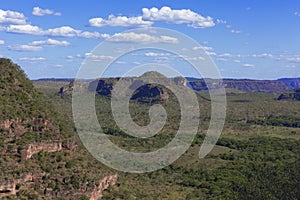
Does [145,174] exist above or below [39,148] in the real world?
below

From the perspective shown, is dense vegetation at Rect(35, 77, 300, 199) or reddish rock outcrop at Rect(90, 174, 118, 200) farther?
dense vegetation at Rect(35, 77, 300, 199)

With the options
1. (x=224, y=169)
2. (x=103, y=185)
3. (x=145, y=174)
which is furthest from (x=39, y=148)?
(x=224, y=169)

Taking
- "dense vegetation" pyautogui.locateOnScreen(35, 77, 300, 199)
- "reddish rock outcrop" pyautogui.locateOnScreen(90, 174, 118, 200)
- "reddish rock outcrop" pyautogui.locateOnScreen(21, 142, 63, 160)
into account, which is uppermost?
"reddish rock outcrop" pyautogui.locateOnScreen(21, 142, 63, 160)

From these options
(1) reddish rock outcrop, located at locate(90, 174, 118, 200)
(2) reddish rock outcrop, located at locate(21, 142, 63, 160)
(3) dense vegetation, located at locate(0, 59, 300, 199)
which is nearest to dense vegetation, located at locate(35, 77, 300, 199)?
(3) dense vegetation, located at locate(0, 59, 300, 199)

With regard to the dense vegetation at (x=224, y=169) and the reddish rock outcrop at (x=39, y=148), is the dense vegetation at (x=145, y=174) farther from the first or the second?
the reddish rock outcrop at (x=39, y=148)

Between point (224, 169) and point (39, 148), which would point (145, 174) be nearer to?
point (224, 169)

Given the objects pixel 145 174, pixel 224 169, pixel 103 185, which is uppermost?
pixel 103 185

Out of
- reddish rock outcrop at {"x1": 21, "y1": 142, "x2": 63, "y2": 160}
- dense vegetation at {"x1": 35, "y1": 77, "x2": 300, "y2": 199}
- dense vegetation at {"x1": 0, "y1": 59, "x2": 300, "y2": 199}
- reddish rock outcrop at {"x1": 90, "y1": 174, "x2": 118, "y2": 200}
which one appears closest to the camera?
dense vegetation at {"x1": 0, "y1": 59, "x2": 300, "y2": 199}

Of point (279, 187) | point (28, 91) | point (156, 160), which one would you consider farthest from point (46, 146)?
point (156, 160)

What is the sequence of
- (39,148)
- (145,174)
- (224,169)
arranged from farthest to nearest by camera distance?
(224,169) < (145,174) < (39,148)

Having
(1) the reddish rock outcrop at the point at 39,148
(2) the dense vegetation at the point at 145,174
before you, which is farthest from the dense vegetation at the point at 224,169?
(1) the reddish rock outcrop at the point at 39,148

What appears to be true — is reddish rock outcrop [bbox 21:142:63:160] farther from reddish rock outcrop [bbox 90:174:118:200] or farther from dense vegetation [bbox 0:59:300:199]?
reddish rock outcrop [bbox 90:174:118:200]
